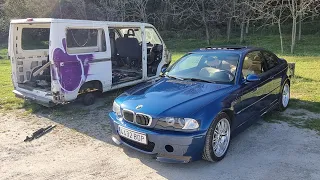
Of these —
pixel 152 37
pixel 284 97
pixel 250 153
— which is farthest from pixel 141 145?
pixel 152 37

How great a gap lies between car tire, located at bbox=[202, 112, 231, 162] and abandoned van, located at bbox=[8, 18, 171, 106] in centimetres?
340

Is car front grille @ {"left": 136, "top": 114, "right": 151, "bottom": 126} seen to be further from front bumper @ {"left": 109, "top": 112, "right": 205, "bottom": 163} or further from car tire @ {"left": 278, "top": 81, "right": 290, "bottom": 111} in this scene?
car tire @ {"left": 278, "top": 81, "right": 290, "bottom": 111}

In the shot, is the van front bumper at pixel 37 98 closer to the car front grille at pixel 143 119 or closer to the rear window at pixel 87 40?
the rear window at pixel 87 40

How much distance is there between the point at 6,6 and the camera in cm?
2841

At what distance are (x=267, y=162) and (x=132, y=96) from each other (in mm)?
2085

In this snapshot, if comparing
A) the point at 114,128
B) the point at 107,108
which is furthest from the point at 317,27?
the point at 114,128

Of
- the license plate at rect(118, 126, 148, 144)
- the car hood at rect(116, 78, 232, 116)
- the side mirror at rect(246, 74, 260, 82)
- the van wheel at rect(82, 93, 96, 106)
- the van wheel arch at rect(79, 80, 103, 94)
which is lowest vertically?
the van wheel at rect(82, 93, 96, 106)

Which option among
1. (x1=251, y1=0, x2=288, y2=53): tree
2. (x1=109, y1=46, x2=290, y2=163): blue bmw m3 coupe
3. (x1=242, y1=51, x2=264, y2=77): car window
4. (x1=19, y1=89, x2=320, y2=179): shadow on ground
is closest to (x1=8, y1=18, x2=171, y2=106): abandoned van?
(x1=19, y1=89, x2=320, y2=179): shadow on ground

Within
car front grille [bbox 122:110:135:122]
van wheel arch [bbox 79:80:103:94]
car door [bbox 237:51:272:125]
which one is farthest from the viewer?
van wheel arch [bbox 79:80:103:94]

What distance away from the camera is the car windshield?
4.75 meters

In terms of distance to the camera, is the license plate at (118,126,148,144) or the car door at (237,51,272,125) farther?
the car door at (237,51,272,125)

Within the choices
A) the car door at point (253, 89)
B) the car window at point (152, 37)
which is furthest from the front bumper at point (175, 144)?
the car window at point (152, 37)

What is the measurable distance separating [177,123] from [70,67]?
3.24 m

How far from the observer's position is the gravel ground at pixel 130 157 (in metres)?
3.77
